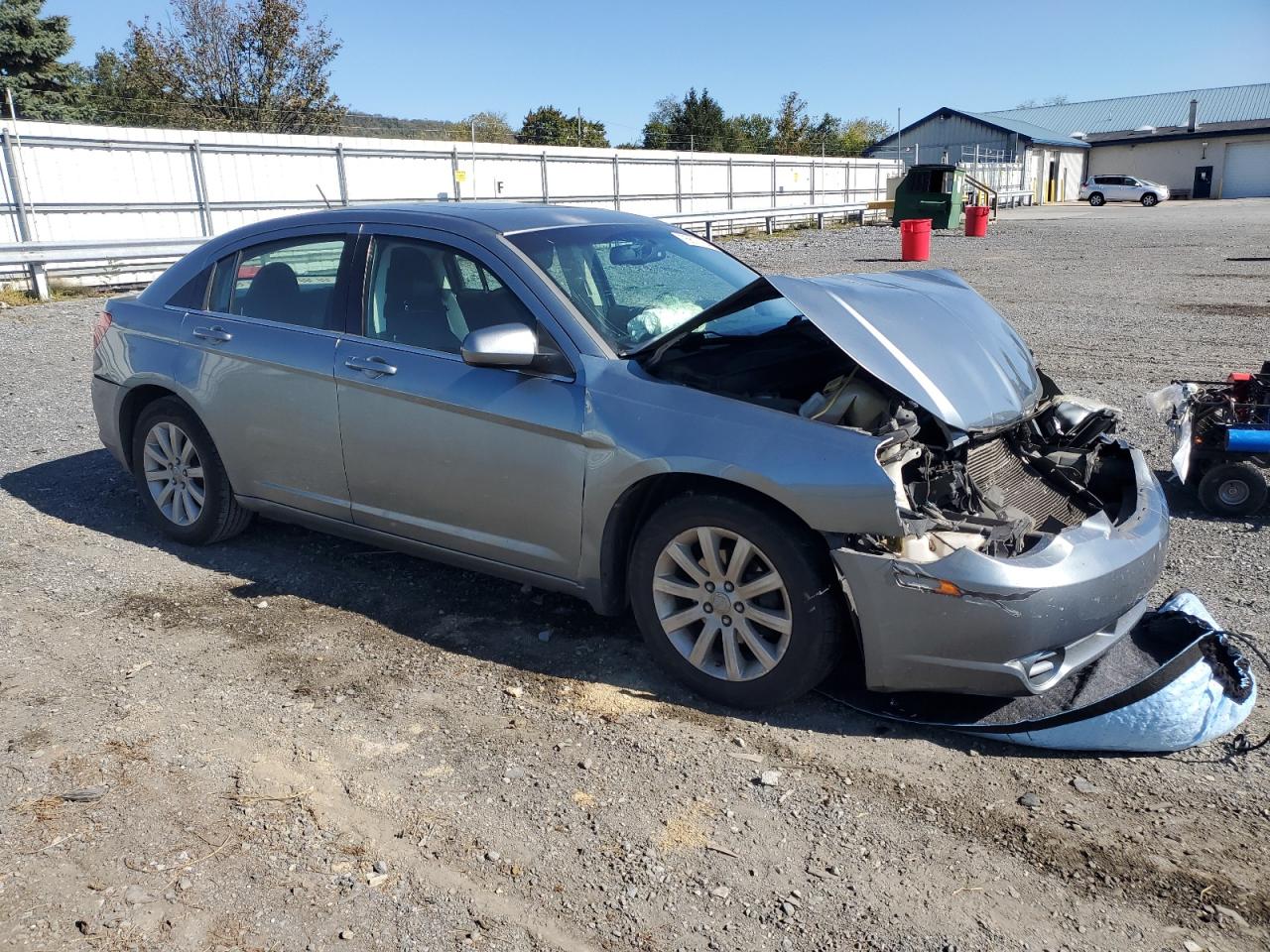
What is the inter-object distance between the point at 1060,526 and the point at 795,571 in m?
1.09

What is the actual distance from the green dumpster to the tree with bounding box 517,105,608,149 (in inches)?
1173

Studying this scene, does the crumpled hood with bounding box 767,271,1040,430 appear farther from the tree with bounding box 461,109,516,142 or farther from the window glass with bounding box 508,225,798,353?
the tree with bounding box 461,109,516,142

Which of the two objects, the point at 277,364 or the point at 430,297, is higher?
the point at 430,297

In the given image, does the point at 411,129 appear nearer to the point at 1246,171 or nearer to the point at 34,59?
the point at 34,59

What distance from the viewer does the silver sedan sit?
134 inches

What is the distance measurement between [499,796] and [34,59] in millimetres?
41220

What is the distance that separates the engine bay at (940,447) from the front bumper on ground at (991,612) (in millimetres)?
110

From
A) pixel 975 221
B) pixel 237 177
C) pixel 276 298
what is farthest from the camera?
pixel 975 221

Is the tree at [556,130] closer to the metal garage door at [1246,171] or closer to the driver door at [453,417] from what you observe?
the metal garage door at [1246,171]

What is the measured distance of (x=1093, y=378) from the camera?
9164mm

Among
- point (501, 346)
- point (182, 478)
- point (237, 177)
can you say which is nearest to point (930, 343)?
point (501, 346)

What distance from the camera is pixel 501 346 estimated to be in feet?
12.9

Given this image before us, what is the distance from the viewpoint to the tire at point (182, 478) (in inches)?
208

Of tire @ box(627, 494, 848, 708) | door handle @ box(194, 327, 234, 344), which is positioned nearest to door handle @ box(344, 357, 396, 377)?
door handle @ box(194, 327, 234, 344)
